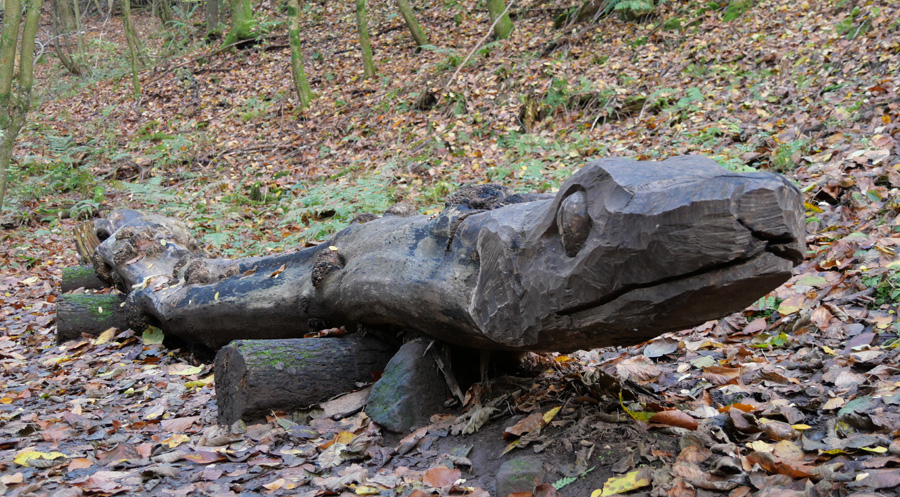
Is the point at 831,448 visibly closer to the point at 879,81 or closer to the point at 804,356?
the point at 804,356

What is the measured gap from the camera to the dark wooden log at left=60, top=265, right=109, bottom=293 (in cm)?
720

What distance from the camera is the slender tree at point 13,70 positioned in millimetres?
7490

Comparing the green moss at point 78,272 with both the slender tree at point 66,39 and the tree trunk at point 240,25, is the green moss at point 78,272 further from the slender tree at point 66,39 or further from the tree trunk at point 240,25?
the slender tree at point 66,39

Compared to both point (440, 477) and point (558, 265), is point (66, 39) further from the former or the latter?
point (558, 265)

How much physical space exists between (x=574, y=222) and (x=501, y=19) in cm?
1123

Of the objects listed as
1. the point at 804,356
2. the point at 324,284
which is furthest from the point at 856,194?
the point at 324,284

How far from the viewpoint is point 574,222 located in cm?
238

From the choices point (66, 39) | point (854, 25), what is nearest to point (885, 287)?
point (854, 25)

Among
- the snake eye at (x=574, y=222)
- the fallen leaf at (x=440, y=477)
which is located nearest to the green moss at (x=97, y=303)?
the fallen leaf at (x=440, y=477)

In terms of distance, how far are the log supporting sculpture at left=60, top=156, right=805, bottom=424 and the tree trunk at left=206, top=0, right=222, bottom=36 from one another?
1690cm

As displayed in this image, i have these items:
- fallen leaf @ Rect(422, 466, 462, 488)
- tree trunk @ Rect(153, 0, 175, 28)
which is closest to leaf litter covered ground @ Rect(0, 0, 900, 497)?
fallen leaf @ Rect(422, 466, 462, 488)

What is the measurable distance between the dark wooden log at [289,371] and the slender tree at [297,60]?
32.1 feet

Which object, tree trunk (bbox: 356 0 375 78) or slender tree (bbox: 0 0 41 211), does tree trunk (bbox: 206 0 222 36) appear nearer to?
tree trunk (bbox: 356 0 375 78)

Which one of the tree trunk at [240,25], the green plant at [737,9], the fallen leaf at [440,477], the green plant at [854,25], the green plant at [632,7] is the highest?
the tree trunk at [240,25]
